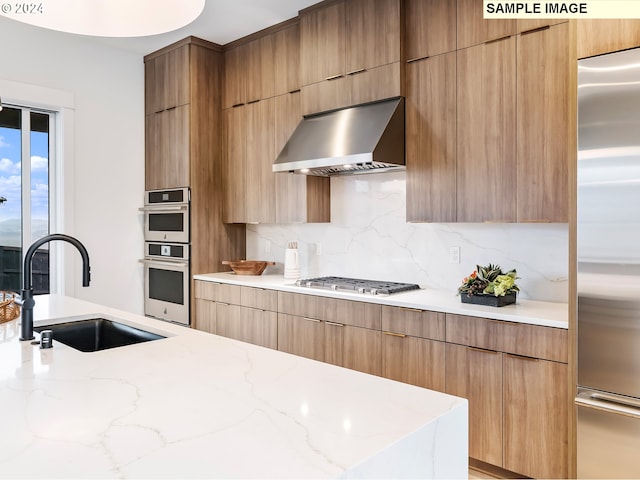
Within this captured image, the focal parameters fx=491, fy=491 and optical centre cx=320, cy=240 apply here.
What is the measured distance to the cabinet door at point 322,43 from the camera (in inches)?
129

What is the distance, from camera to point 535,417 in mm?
2277

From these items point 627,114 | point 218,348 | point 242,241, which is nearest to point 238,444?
point 218,348

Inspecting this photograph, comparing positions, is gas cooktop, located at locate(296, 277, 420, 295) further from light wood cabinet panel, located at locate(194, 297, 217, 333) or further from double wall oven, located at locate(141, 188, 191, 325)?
double wall oven, located at locate(141, 188, 191, 325)

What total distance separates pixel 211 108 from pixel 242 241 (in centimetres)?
120

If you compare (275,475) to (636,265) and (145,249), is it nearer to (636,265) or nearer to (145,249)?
(636,265)

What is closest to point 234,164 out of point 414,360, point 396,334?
point 396,334

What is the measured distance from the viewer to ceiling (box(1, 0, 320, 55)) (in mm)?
3420

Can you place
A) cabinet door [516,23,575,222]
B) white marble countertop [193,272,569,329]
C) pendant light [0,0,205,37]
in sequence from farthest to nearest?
cabinet door [516,23,575,222] → white marble countertop [193,272,569,329] → pendant light [0,0,205,37]

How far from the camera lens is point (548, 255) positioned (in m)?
2.75

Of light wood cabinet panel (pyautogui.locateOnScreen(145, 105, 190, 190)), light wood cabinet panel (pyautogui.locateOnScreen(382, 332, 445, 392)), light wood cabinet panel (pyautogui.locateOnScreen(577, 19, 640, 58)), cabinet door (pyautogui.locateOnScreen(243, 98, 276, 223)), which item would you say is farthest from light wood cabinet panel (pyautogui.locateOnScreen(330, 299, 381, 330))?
light wood cabinet panel (pyautogui.locateOnScreen(145, 105, 190, 190))

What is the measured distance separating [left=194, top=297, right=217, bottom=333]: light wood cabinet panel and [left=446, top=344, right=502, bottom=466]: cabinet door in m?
2.07

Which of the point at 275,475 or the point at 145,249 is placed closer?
the point at 275,475

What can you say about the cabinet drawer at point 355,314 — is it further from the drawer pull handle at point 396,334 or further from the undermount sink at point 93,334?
the undermount sink at point 93,334

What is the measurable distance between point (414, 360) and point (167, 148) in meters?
2.82
